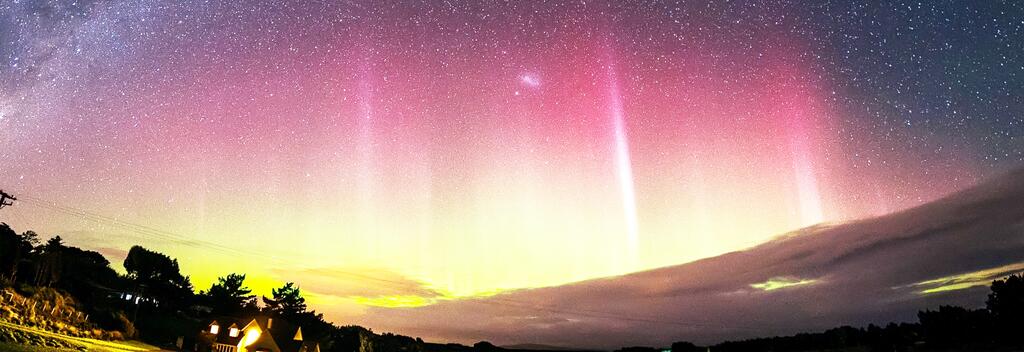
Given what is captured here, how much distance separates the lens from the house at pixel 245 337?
Result: 78312 mm

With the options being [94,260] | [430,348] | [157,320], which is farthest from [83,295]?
[430,348]

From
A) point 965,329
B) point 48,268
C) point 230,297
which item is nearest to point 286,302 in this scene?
point 230,297

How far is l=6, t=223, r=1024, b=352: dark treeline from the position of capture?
49781mm

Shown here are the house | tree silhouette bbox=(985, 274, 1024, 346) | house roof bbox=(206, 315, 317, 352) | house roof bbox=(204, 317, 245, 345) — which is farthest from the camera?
house roof bbox=(206, 315, 317, 352)

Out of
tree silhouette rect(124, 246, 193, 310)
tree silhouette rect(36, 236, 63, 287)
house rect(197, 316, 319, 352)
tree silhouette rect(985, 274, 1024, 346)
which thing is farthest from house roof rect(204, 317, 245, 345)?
tree silhouette rect(985, 274, 1024, 346)

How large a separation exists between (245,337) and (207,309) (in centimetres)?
4237

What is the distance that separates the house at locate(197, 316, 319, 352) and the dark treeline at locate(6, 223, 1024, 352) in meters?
5.22

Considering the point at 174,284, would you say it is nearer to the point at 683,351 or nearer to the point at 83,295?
the point at 83,295

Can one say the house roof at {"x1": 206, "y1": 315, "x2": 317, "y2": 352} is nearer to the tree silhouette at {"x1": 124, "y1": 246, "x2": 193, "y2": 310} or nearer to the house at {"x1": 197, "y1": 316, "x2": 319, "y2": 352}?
the house at {"x1": 197, "y1": 316, "x2": 319, "y2": 352}

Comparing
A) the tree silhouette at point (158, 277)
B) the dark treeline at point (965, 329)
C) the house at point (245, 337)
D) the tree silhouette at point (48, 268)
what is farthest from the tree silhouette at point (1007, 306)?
the tree silhouette at point (158, 277)

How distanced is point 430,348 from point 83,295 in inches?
3941

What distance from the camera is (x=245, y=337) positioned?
8156 centimetres

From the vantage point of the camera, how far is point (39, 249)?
275 feet

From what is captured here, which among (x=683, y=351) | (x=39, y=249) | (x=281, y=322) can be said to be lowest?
(x=683, y=351)
